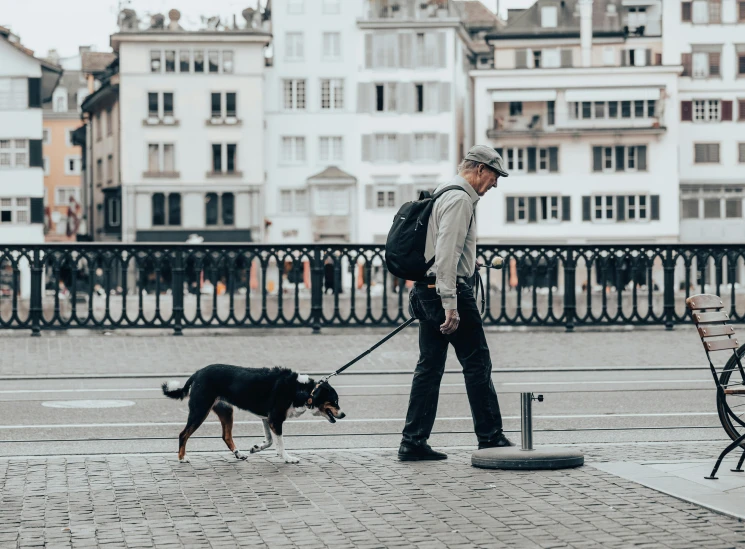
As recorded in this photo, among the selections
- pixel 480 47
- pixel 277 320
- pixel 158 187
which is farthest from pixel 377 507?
pixel 480 47

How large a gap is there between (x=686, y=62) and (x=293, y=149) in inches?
918

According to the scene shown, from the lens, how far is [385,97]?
87.2 m

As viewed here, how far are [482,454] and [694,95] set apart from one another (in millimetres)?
82571

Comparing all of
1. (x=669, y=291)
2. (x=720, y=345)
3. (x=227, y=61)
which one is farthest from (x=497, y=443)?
(x=227, y=61)

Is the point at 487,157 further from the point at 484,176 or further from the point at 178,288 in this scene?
the point at 178,288

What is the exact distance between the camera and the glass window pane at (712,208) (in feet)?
292

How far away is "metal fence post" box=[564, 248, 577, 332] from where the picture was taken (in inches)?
896

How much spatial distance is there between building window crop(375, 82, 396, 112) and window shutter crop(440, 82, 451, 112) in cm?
267

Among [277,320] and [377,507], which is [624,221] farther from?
[377,507]

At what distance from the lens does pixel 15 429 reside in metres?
11.9

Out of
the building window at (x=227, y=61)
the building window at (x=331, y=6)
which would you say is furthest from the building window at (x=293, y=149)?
the building window at (x=331, y=6)

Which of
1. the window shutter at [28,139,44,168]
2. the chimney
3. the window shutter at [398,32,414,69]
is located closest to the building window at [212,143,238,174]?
the window shutter at [398,32,414,69]

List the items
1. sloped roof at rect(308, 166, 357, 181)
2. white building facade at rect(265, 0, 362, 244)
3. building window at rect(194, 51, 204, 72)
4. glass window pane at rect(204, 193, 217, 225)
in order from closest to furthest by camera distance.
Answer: building window at rect(194, 51, 204, 72) < glass window pane at rect(204, 193, 217, 225) < sloped roof at rect(308, 166, 357, 181) < white building facade at rect(265, 0, 362, 244)

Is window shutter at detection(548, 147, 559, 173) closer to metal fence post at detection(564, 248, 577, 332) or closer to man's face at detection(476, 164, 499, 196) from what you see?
metal fence post at detection(564, 248, 577, 332)
